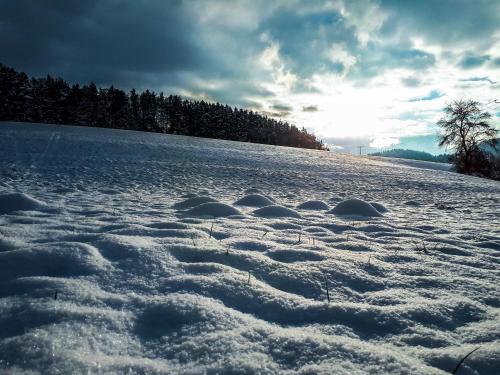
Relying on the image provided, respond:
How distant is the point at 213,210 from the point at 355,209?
95.9 inches

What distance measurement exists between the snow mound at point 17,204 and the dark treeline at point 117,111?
2257 inches

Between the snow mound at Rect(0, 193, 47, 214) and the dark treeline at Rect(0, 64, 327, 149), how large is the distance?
188ft

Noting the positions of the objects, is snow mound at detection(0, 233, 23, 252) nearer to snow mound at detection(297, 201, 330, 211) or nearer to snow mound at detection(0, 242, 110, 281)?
snow mound at detection(0, 242, 110, 281)

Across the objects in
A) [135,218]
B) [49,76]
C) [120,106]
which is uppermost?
[49,76]

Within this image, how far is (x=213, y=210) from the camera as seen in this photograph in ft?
14.4

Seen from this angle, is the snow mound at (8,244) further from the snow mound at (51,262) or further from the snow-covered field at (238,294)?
the snow mound at (51,262)

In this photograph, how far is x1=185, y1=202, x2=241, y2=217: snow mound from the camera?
170 inches

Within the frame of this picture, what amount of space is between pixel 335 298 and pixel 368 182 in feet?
31.0

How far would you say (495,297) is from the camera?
1896 millimetres

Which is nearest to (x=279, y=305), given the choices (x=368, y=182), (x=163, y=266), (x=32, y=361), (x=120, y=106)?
(x=163, y=266)

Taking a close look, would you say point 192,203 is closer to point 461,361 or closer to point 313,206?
point 313,206

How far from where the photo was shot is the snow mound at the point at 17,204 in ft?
12.3

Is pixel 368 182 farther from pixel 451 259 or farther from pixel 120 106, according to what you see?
pixel 120 106

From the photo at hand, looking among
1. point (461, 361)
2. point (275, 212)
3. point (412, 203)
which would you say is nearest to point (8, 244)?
point (461, 361)
